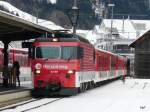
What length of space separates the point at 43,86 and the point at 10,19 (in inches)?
209

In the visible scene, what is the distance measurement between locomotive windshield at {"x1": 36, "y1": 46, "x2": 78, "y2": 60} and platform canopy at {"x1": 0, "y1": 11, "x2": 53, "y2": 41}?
39.2 inches

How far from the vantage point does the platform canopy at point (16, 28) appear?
21.9 m

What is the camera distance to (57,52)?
26.4m

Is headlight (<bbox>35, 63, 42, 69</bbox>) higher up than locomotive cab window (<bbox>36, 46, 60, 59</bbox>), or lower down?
lower down

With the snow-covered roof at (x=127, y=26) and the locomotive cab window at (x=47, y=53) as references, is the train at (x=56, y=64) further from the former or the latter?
the snow-covered roof at (x=127, y=26)

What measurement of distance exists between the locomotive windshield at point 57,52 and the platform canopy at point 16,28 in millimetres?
995

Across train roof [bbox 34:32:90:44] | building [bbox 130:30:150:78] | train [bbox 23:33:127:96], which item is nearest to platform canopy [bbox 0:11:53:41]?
train roof [bbox 34:32:90:44]

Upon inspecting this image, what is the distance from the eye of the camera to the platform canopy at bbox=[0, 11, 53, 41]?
861 inches

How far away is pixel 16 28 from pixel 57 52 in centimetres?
219

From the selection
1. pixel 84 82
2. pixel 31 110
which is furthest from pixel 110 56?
pixel 31 110

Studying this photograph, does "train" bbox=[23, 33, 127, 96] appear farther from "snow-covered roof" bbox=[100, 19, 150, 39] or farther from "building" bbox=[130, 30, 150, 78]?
"snow-covered roof" bbox=[100, 19, 150, 39]

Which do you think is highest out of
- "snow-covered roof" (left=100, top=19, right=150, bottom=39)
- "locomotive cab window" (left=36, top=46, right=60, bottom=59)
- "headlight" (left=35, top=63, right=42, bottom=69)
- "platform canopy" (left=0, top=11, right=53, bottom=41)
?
"snow-covered roof" (left=100, top=19, right=150, bottom=39)

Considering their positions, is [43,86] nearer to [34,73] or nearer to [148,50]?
[34,73]

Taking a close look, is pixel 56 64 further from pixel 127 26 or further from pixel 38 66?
pixel 127 26
